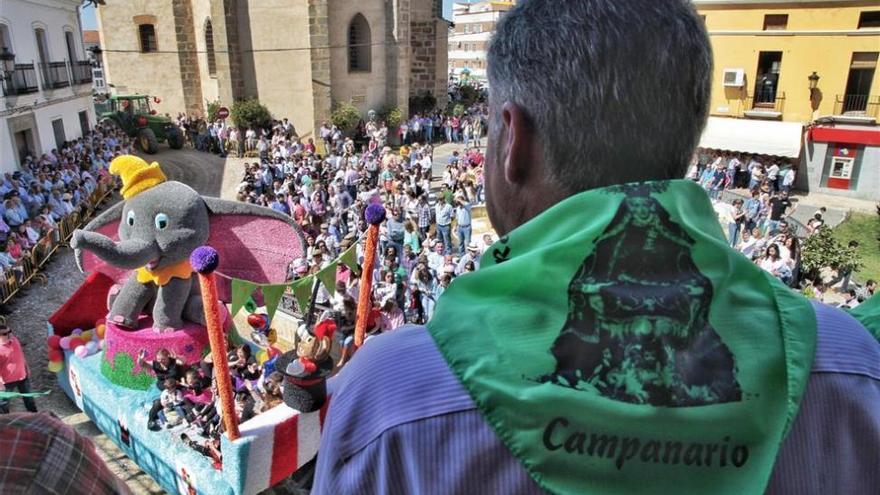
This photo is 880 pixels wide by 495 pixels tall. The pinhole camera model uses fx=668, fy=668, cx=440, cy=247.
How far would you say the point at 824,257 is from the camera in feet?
38.2

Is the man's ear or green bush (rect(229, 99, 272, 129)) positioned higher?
the man's ear

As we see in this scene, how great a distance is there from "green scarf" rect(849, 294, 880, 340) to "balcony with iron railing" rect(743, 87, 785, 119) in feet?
74.0

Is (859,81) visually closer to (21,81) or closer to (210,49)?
(210,49)

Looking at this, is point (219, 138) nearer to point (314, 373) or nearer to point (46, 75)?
point (46, 75)

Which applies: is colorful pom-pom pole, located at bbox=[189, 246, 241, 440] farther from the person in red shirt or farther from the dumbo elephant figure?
the person in red shirt

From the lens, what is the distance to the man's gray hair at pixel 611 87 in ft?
3.47

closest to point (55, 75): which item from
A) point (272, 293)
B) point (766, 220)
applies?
point (272, 293)

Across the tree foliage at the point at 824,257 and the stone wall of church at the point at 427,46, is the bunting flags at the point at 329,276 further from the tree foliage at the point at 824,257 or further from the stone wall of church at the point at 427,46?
the stone wall of church at the point at 427,46

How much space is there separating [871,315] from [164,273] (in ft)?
25.6

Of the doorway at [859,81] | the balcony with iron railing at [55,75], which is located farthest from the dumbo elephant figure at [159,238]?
the doorway at [859,81]

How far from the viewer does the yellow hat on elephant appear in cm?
772

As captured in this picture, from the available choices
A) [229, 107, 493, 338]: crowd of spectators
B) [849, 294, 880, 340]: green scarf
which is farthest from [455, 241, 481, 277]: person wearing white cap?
[849, 294, 880, 340]: green scarf

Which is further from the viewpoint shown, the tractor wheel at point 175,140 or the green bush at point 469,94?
the green bush at point 469,94

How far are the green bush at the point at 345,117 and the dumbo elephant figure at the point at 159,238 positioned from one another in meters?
17.0
